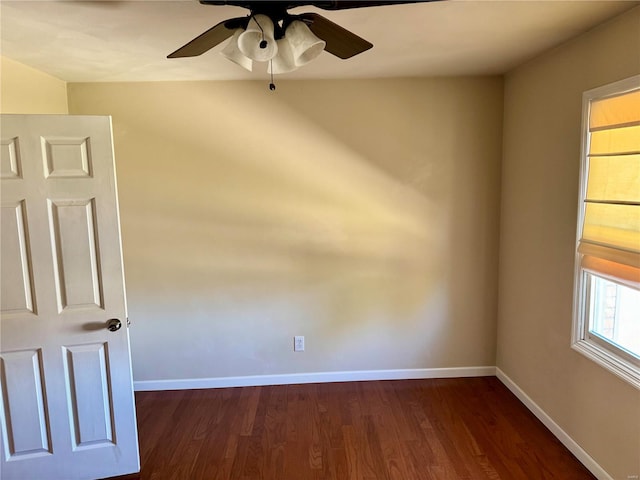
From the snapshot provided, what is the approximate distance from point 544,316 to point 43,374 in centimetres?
303

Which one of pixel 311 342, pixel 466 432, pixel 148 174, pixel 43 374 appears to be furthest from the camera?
pixel 311 342

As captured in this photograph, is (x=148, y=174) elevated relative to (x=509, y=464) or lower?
elevated

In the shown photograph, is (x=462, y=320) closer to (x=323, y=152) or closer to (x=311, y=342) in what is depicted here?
(x=311, y=342)

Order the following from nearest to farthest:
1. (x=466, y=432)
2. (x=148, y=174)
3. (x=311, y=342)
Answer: (x=466, y=432) < (x=148, y=174) < (x=311, y=342)

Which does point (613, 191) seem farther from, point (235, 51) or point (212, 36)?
point (212, 36)

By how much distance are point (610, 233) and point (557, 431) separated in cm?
133

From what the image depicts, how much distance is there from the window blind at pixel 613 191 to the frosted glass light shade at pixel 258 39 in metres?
1.74

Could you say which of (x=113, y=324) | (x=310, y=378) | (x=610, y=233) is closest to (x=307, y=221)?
(x=310, y=378)

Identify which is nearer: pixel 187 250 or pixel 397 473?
pixel 397 473

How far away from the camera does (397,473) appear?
223 cm

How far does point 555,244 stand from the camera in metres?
2.46

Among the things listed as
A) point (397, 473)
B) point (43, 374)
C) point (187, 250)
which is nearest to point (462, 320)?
point (397, 473)

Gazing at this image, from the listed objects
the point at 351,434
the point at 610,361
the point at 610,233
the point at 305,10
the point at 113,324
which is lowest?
the point at 351,434

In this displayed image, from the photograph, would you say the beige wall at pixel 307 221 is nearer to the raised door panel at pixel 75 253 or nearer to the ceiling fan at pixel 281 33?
the raised door panel at pixel 75 253
